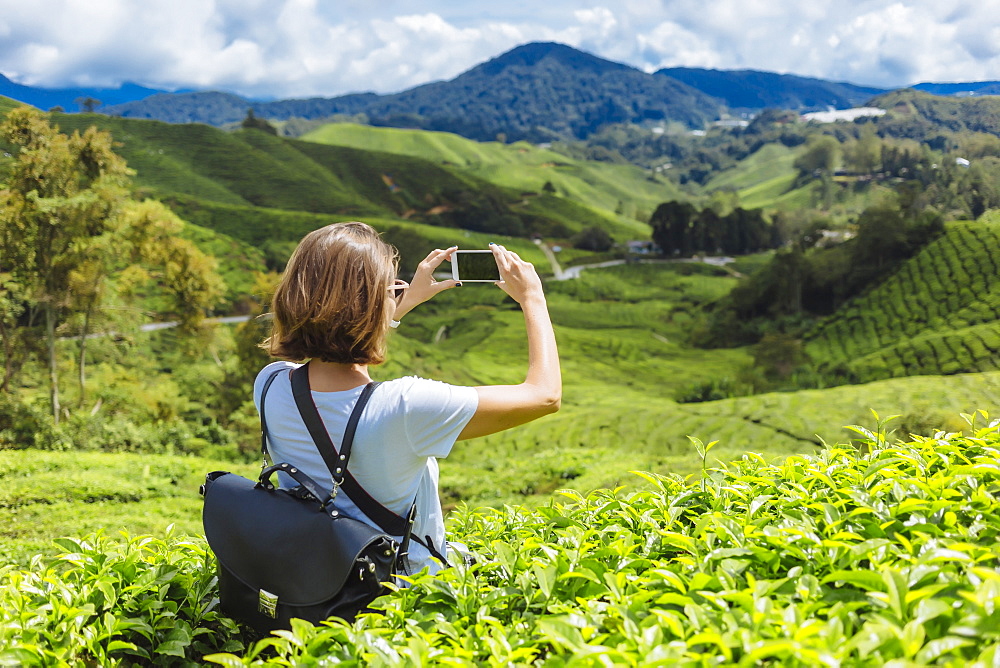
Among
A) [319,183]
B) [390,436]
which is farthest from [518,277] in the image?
[319,183]

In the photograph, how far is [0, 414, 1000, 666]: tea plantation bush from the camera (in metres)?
1.39

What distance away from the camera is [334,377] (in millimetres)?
2223

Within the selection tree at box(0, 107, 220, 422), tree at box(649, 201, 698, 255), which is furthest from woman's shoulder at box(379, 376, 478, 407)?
tree at box(649, 201, 698, 255)

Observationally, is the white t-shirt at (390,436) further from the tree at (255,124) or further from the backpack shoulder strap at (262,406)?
the tree at (255,124)

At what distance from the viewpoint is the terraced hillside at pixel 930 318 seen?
34.8m

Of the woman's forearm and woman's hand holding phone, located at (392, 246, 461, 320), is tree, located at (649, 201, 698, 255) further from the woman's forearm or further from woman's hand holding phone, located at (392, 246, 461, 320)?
the woman's forearm

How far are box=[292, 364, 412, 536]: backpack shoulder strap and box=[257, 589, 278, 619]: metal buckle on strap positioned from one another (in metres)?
0.38

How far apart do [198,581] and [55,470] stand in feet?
31.6

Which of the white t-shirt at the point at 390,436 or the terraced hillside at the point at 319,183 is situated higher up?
the terraced hillside at the point at 319,183

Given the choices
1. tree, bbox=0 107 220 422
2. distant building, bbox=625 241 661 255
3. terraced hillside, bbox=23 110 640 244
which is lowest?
tree, bbox=0 107 220 422

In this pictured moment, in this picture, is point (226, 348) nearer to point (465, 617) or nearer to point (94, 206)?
point (94, 206)

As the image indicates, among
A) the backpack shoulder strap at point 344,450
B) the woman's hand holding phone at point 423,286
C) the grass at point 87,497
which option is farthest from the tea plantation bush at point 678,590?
the grass at point 87,497

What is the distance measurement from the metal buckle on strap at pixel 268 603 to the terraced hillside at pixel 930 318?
37901 millimetres

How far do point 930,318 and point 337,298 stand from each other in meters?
50.4
